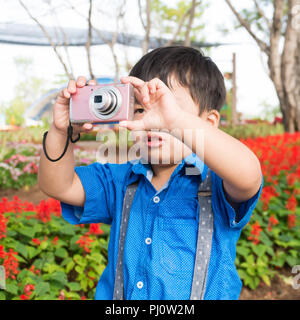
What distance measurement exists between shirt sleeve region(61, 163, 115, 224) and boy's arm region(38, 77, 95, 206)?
3 centimetres

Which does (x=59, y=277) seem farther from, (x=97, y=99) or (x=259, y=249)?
(x=259, y=249)

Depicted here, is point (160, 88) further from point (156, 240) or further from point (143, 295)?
point (143, 295)

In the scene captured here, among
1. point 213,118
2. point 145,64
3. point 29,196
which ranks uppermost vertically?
point 145,64

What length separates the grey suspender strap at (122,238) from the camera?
4.40 ft

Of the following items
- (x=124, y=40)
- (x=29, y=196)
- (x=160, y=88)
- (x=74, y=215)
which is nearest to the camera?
(x=160, y=88)

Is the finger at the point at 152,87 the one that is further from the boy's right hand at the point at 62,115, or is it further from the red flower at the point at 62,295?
the red flower at the point at 62,295

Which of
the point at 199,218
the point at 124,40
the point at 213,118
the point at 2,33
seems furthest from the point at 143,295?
the point at 2,33

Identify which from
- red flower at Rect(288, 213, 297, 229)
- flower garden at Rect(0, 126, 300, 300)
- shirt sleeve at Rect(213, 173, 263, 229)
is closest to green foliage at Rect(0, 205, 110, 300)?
flower garden at Rect(0, 126, 300, 300)

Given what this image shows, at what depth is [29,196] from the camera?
5086 millimetres

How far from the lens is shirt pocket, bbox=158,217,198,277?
4.17ft

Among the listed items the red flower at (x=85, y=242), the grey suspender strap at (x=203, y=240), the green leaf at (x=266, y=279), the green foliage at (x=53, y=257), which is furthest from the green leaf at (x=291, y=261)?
the grey suspender strap at (x=203, y=240)

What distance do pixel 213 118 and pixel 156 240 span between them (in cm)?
52

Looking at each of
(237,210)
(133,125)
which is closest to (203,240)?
(237,210)

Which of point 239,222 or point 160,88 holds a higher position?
point 160,88
